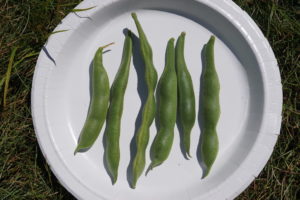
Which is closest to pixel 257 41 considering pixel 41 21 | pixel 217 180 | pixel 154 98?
pixel 154 98

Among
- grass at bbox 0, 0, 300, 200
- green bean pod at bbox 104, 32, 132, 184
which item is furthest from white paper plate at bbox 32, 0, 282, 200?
grass at bbox 0, 0, 300, 200

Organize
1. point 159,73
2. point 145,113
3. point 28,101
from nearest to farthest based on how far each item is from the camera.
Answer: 1. point 145,113
2. point 159,73
3. point 28,101

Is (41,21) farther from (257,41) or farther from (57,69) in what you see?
(257,41)

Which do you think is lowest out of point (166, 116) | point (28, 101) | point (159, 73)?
point (28, 101)

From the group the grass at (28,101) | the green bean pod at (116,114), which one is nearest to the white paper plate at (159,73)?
the green bean pod at (116,114)

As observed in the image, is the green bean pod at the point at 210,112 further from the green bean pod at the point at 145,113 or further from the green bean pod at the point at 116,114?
the green bean pod at the point at 116,114

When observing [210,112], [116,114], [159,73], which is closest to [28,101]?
[116,114]

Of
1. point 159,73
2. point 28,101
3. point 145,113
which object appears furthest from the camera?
point 28,101

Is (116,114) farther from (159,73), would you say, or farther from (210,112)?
(210,112)
